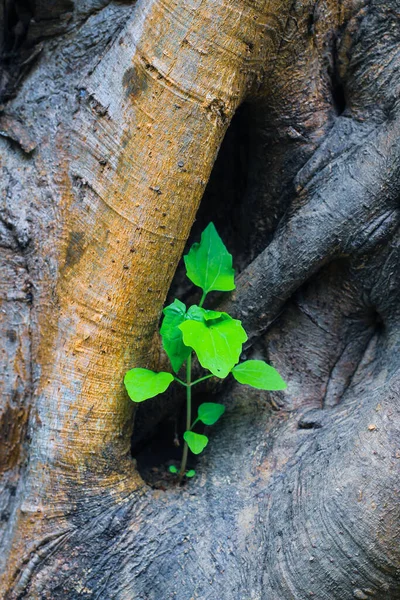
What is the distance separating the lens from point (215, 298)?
175 centimetres

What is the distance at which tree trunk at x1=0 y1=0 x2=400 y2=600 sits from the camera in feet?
4.41

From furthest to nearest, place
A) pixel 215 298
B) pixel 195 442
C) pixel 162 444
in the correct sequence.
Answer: pixel 162 444, pixel 215 298, pixel 195 442

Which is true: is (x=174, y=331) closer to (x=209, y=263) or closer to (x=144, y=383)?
(x=144, y=383)

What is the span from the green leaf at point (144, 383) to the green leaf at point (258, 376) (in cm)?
20

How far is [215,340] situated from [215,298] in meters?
0.46

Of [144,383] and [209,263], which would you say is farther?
[209,263]

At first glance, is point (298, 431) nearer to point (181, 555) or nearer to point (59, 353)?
point (181, 555)

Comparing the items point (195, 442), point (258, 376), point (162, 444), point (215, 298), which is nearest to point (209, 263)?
point (215, 298)

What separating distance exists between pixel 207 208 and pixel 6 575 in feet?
4.23

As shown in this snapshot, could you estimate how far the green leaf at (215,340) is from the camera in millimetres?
1250

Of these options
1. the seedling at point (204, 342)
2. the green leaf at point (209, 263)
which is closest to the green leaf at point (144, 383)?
the seedling at point (204, 342)

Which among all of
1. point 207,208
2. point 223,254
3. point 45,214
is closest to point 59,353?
point 45,214

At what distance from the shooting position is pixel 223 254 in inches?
60.7

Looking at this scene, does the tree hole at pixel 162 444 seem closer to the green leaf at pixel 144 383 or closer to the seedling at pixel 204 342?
the seedling at pixel 204 342
